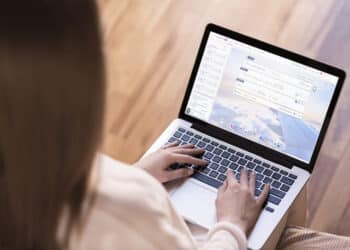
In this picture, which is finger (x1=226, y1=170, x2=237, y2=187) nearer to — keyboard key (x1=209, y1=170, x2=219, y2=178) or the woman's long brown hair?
keyboard key (x1=209, y1=170, x2=219, y2=178)

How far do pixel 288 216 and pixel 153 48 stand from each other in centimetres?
91

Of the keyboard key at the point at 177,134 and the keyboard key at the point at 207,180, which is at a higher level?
the keyboard key at the point at 177,134

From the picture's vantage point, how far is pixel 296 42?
208 cm

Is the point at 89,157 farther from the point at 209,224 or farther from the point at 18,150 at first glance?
the point at 209,224

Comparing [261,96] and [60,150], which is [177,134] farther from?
[60,150]

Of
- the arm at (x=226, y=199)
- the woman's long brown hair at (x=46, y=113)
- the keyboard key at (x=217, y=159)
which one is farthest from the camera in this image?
the keyboard key at (x=217, y=159)

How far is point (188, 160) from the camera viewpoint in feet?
4.27

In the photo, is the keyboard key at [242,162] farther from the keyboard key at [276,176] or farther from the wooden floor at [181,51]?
the wooden floor at [181,51]

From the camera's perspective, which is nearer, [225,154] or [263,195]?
[263,195]

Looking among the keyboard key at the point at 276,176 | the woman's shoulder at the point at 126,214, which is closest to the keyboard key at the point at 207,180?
the keyboard key at the point at 276,176

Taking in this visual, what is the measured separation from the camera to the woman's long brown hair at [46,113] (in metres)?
0.65

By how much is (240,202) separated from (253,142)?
21cm

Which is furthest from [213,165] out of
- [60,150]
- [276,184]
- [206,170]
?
[60,150]

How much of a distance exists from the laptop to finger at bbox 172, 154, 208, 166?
0.01m
